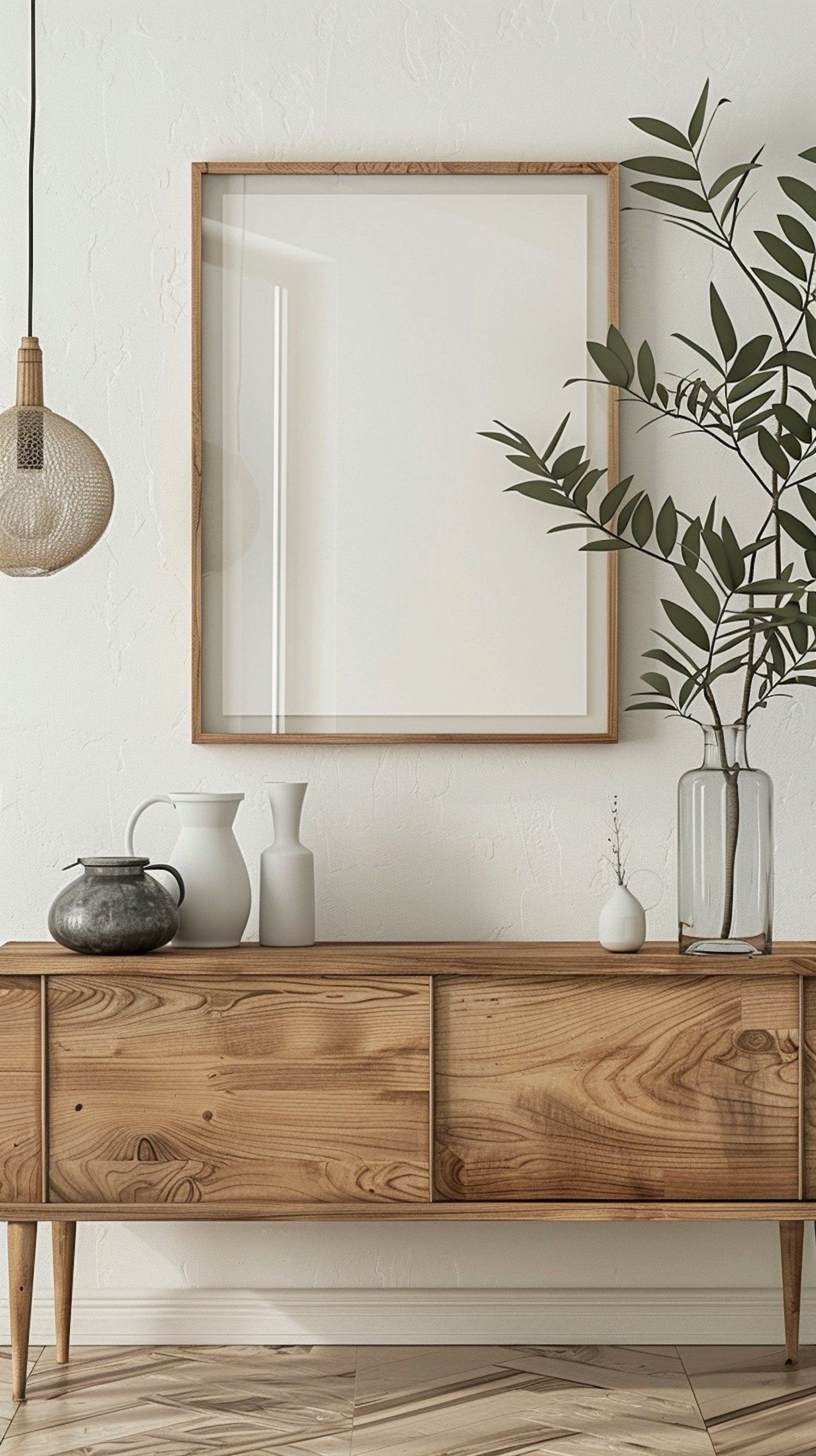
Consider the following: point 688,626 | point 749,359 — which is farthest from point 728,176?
point 688,626

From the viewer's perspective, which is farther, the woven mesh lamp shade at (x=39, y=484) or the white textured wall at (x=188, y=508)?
the white textured wall at (x=188, y=508)

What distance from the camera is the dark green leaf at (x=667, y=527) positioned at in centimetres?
227

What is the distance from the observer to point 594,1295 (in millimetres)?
2408

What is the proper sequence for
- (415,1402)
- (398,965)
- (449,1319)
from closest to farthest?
1. (398,965)
2. (415,1402)
3. (449,1319)

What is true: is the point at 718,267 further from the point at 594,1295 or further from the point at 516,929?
the point at 594,1295

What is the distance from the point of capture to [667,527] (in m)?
2.29

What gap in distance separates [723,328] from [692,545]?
1.17 feet

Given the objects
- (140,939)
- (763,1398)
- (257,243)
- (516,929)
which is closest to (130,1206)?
(140,939)

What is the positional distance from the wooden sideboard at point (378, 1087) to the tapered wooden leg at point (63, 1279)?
24 centimetres

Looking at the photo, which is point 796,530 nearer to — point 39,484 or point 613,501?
point 613,501

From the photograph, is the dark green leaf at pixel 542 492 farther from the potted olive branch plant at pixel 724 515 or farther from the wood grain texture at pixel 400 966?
the wood grain texture at pixel 400 966

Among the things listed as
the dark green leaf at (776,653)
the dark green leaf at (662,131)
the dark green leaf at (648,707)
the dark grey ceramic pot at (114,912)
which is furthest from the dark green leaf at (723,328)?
the dark grey ceramic pot at (114,912)

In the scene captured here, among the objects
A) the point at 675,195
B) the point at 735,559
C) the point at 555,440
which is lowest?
the point at 735,559

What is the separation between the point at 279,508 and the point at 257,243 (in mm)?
466
